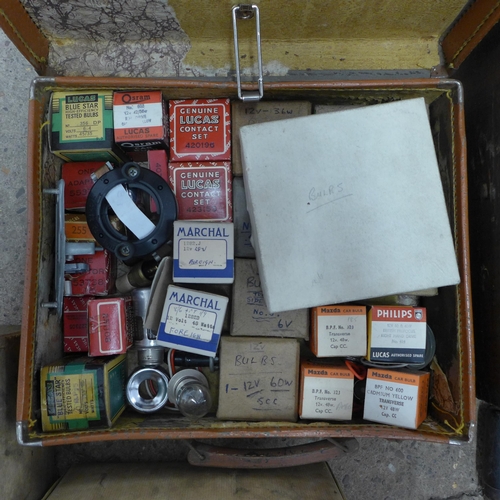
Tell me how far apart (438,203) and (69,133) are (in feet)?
2.55

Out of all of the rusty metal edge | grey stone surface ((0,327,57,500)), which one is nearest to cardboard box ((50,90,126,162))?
the rusty metal edge

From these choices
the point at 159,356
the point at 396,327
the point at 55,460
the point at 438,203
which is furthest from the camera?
the point at 55,460

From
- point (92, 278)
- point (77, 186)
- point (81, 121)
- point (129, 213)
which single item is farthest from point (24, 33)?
point (92, 278)

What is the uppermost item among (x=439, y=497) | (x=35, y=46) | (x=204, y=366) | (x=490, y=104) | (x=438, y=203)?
(x=35, y=46)

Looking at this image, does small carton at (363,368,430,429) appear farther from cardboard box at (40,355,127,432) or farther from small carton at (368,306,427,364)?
cardboard box at (40,355,127,432)

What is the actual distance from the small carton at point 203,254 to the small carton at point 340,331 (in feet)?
0.73

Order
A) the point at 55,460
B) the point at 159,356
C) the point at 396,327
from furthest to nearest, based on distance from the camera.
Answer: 1. the point at 55,460
2. the point at 159,356
3. the point at 396,327

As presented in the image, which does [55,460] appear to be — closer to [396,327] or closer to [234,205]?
[234,205]

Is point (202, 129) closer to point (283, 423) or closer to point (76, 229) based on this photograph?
point (76, 229)

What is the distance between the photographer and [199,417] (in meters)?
0.95

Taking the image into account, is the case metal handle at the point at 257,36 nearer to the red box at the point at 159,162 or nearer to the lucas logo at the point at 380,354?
the red box at the point at 159,162

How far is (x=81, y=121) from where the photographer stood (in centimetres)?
91

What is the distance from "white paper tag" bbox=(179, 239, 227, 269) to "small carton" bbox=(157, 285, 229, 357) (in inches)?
2.4

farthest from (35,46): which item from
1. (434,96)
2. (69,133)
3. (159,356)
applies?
(434,96)
